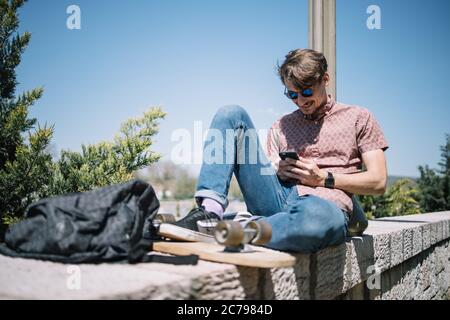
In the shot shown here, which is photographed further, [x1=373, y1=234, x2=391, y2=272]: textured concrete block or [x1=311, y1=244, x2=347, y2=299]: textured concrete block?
[x1=373, y1=234, x2=391, y2=272]: textured concrete block

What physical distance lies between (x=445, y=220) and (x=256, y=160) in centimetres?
415

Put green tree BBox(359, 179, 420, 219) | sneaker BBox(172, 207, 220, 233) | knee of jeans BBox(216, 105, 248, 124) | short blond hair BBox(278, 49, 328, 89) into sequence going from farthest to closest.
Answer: green tree BBox(359, 179, 420, 219) < short blond hair BBox(278, 49, 328, 89) < knee of jeans BBox(216, 105, 248, 124) < sneaker BBox(172, 207, 220, 233)

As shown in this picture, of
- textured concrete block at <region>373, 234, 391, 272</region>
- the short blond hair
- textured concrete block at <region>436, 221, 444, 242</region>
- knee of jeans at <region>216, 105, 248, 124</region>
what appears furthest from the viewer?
textured concrete block at <region>436, 221, 444, 242</region>

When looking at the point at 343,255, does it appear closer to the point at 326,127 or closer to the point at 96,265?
the point at 326,127

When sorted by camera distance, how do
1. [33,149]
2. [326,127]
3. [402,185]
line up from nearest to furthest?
[326,127]
[33,149]
[402,185]

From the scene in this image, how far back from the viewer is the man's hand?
2.38 m

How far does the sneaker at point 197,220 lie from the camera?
200 centimetres

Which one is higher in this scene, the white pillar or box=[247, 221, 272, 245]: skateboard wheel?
the white pillar

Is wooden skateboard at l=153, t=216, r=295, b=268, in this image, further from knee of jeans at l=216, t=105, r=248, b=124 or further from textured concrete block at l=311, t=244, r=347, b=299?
knee of jeans at l=216, t=105, r=248, b=124

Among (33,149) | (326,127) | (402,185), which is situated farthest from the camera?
(402,185)

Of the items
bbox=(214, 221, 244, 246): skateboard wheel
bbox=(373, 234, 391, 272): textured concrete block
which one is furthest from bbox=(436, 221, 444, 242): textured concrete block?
bbox=(214, 221, 244, 246): skateboard wheel

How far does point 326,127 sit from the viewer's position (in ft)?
8.52
